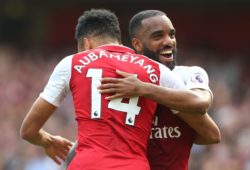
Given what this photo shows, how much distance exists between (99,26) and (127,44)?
10.5m

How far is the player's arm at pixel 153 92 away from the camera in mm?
6395

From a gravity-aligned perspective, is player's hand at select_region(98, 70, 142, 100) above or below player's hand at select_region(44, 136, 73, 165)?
above

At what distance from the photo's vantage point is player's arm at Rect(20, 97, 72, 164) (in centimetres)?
659

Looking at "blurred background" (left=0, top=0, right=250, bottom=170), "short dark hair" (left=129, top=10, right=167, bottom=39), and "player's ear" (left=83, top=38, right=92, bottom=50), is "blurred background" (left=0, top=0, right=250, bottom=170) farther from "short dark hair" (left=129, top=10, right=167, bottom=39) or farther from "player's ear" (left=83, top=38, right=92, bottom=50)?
"player's ear" (left=83, top=38, right=92, bottom=50)

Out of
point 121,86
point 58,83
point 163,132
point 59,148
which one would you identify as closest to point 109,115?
point 121,86

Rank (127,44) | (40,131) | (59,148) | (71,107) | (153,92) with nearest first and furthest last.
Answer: (153,92), (40,131), (59,148), (71,107), (127,44)

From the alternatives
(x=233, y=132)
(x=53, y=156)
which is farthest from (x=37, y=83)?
(x=53, y=156)

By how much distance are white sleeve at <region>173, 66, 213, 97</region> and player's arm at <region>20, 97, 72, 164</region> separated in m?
0.87

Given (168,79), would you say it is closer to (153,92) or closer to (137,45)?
(153,92)

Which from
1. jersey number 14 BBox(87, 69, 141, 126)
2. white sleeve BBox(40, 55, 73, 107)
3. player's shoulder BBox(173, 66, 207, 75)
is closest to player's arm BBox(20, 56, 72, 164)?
white sleeve BBox(40, 55, 73, 107)

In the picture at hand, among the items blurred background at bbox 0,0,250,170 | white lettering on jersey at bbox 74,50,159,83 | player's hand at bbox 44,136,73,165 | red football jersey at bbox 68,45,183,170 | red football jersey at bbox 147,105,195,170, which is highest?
white lettering on jersey at bbox 74,50,159,83

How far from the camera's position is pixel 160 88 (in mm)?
6406

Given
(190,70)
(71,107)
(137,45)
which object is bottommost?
(71,107)

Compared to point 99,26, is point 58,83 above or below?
below
